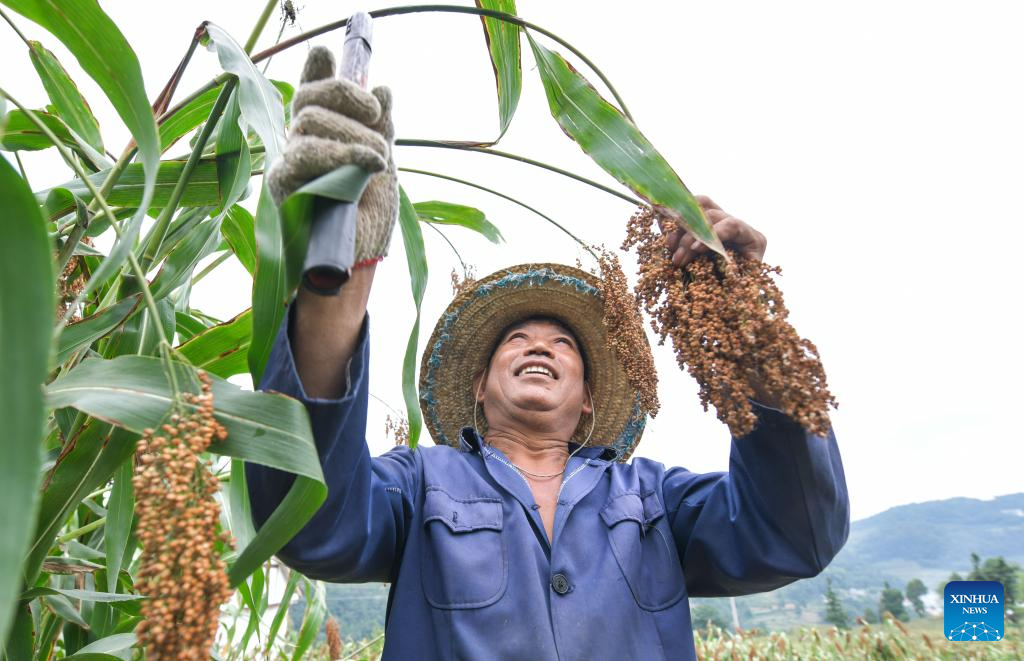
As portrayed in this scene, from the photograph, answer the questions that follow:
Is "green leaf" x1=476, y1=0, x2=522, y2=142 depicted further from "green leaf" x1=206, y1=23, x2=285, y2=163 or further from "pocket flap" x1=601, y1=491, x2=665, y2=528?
"pocket flap" x1=601, y1=491, x2=665, y2=528

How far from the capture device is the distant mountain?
4168mm

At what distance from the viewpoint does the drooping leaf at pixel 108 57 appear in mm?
709

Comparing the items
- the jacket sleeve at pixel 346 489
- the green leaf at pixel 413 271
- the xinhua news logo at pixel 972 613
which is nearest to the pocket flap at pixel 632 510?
the jacket sleeve at pixel 346 489

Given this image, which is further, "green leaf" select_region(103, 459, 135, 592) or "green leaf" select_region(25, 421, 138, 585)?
"green leaf" select_region(103, 459, 135, 592)

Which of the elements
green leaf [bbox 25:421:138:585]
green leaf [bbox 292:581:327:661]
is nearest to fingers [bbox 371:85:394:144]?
green leaf [bbox 25:421:138:585]

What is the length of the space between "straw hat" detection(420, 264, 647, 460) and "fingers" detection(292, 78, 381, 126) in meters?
1.05

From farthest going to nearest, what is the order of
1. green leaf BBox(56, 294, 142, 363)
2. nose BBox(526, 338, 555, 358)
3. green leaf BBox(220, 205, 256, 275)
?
nose BBox(526, 338, 555, 358) → green leaf BBox(220, 205, 256, 275) → green leaf BBox(56, 294, 142, 363)

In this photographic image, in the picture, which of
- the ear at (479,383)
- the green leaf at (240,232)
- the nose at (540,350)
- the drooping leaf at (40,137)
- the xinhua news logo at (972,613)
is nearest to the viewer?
the drooping leaf at (40,137)

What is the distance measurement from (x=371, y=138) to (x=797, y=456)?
0.81 m

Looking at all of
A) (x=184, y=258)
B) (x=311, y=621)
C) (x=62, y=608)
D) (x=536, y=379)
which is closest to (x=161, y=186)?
(x=184, y=258)

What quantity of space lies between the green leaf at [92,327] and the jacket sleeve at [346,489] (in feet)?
0.60

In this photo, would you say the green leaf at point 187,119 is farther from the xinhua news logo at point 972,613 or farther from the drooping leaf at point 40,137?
the xinhua news logo at point 972,613

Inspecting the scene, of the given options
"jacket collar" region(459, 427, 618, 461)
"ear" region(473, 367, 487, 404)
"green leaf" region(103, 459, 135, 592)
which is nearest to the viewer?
"green leaf" region(103, 459, 135, 592)

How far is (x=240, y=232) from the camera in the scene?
1.22 meters
